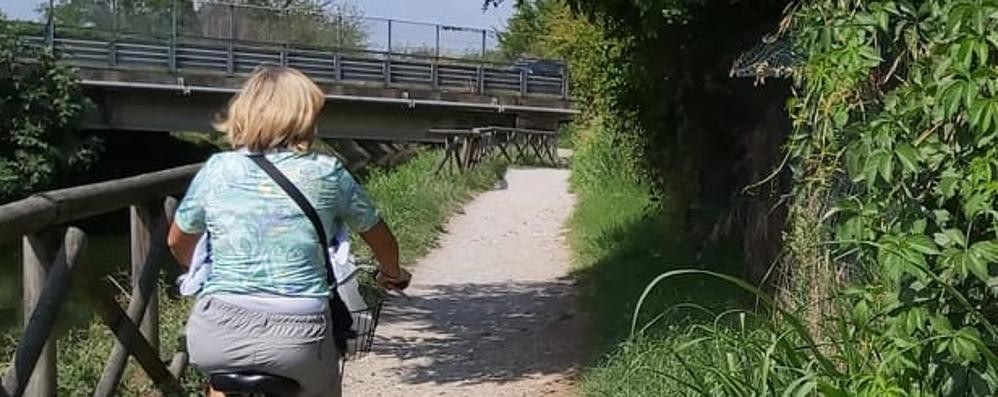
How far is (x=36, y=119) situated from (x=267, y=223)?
34.5 m

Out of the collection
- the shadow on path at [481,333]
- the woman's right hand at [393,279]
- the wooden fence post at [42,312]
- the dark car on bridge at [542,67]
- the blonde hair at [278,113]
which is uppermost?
the blonde hair at [278,113]

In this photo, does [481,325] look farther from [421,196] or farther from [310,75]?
[310,75]

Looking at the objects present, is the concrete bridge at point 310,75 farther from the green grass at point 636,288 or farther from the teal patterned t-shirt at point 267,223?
the teal patterned t-shirt at point 267,223

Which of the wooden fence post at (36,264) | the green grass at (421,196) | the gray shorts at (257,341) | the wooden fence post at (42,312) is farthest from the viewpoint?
the green grass at (421,196)

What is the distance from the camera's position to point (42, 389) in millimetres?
5156

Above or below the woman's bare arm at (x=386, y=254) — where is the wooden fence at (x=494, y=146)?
below

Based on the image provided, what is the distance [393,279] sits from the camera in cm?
443

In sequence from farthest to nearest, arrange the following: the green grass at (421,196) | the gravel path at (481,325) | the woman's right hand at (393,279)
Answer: the green grass at (421,196), the gravel path at (481,325), the woman's right hand at (393,279)

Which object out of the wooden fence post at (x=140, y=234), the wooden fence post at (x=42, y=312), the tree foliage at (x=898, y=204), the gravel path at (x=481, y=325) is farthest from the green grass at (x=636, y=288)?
the wooden fence post at (x=140, y=234)

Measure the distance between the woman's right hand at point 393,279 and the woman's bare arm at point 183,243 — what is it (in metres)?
0.58

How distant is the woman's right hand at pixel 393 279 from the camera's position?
4.41m

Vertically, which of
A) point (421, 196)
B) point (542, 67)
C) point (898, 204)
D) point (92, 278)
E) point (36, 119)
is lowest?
point (36, 119)

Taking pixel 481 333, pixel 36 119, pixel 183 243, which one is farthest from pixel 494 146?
pixel 183 243

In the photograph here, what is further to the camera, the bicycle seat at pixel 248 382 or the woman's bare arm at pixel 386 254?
the woman's bare arm at pixel 386 254
